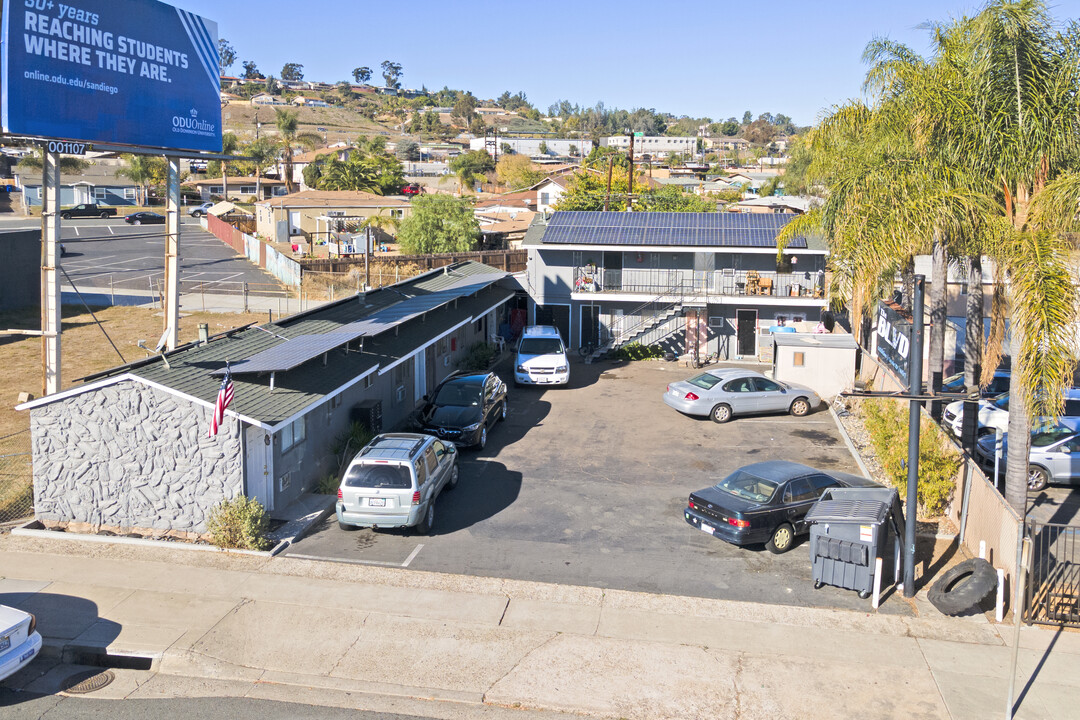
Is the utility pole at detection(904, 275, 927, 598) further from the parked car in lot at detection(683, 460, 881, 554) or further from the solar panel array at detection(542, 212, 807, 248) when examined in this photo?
the solar panel array at detection(542, 212, 807, 248)

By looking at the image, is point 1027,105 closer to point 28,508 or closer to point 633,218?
point 28,508

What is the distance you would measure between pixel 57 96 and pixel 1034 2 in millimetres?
16374

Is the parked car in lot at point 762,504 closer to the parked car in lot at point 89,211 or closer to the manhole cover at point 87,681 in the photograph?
the manhole cover at point 87,681

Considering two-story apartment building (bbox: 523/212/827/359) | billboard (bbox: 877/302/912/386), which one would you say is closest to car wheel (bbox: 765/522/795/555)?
billboard (bbox: 877/302/912/386)

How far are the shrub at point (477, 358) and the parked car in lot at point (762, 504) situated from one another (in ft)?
47.8

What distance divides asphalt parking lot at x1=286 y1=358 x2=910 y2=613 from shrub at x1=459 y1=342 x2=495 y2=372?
4055mm

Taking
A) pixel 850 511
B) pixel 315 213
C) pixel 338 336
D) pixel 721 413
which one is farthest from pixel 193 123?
pixel 315 213

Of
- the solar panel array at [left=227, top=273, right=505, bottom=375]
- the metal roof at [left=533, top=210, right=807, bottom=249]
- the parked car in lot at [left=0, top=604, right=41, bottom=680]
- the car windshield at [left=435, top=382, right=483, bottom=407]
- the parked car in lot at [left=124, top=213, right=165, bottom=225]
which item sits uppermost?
the parked car in lot at [left=124, top=213, right=165, bottom=225]

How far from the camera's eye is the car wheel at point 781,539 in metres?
14.9

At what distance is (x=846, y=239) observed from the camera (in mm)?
14141

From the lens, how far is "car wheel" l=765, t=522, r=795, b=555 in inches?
586

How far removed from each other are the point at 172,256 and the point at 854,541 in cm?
1424

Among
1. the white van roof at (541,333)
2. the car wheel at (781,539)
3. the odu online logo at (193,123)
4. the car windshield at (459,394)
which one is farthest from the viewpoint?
the white van roof at (541,333)

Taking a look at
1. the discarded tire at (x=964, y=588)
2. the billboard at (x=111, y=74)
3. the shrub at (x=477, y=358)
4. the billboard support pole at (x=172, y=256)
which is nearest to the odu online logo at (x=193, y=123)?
the billboard at (x=111, y=74)
